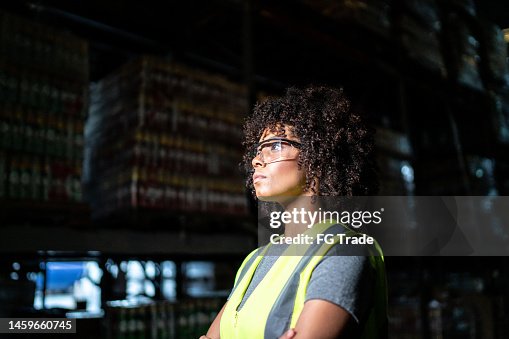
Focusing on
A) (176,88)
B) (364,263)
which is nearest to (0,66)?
(176,88)

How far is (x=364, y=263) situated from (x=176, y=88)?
9.64 ft

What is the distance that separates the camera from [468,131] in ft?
18.5

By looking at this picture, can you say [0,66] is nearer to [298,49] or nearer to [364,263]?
[364,263]

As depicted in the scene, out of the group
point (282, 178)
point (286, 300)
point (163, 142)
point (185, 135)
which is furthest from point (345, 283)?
point (185, 135)

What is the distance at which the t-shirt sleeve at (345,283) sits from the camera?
43.0 inches

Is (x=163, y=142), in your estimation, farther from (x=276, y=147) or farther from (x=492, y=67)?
(x=492, y=67)

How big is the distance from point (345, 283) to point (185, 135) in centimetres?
284

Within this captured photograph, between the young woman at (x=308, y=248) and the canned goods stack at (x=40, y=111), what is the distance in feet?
6.41

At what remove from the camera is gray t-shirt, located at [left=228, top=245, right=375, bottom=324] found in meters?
1.09

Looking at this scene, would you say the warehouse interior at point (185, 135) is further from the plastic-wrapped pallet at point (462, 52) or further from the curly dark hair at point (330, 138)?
the curly dark hair at point (330, 138)

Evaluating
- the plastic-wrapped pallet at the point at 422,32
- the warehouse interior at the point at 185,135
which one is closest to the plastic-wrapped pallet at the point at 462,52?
the warehouse interior at the point at 185,135

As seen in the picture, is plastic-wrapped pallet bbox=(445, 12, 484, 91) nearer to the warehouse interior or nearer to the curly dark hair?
the warehouse interior

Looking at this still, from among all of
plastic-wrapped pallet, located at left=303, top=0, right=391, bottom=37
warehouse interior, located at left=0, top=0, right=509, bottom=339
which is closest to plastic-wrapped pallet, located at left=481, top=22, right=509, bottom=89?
warehouse interior, located at left=0, top=0, right=509, bottom=339

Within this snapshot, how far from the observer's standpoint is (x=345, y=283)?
1106 mm
